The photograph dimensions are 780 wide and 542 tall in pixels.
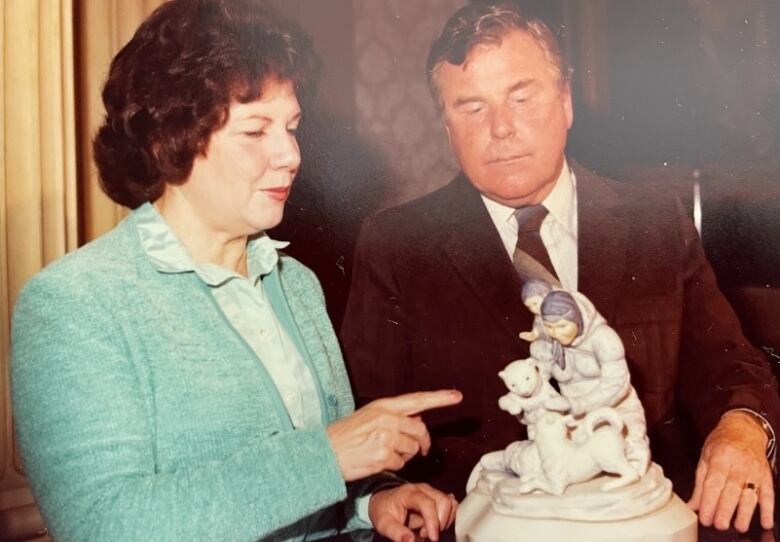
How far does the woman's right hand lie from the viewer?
4.78ft

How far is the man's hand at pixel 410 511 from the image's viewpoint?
163 centimetres

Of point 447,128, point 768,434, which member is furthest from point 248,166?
point 768,434

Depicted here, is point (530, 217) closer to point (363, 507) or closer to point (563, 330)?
point (563, 330)

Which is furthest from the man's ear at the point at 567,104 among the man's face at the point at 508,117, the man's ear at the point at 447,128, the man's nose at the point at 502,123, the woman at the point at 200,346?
the woman at the point at 200,346

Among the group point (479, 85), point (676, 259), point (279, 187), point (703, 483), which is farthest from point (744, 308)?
point (279, 187)

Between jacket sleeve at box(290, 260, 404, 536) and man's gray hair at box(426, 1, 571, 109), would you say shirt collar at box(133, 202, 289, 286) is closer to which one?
jacket sleeve at box(290, 260, 404, 536)

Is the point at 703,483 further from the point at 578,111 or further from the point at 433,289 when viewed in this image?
the point at 578,111

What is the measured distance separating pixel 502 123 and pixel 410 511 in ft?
2.48

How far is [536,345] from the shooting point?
1478 millimetres

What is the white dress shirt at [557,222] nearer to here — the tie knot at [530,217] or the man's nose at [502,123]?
the tie knot at [530,217]

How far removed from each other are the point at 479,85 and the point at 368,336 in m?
0.54

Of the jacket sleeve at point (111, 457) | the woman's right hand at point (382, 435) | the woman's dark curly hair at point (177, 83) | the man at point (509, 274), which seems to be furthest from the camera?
the man at point (509, 274)

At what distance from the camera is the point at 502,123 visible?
1.82 m

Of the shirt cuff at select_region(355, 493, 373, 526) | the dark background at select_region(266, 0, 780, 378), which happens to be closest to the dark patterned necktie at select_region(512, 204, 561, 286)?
the dark background at select_region(266, 0, 780, 378)
